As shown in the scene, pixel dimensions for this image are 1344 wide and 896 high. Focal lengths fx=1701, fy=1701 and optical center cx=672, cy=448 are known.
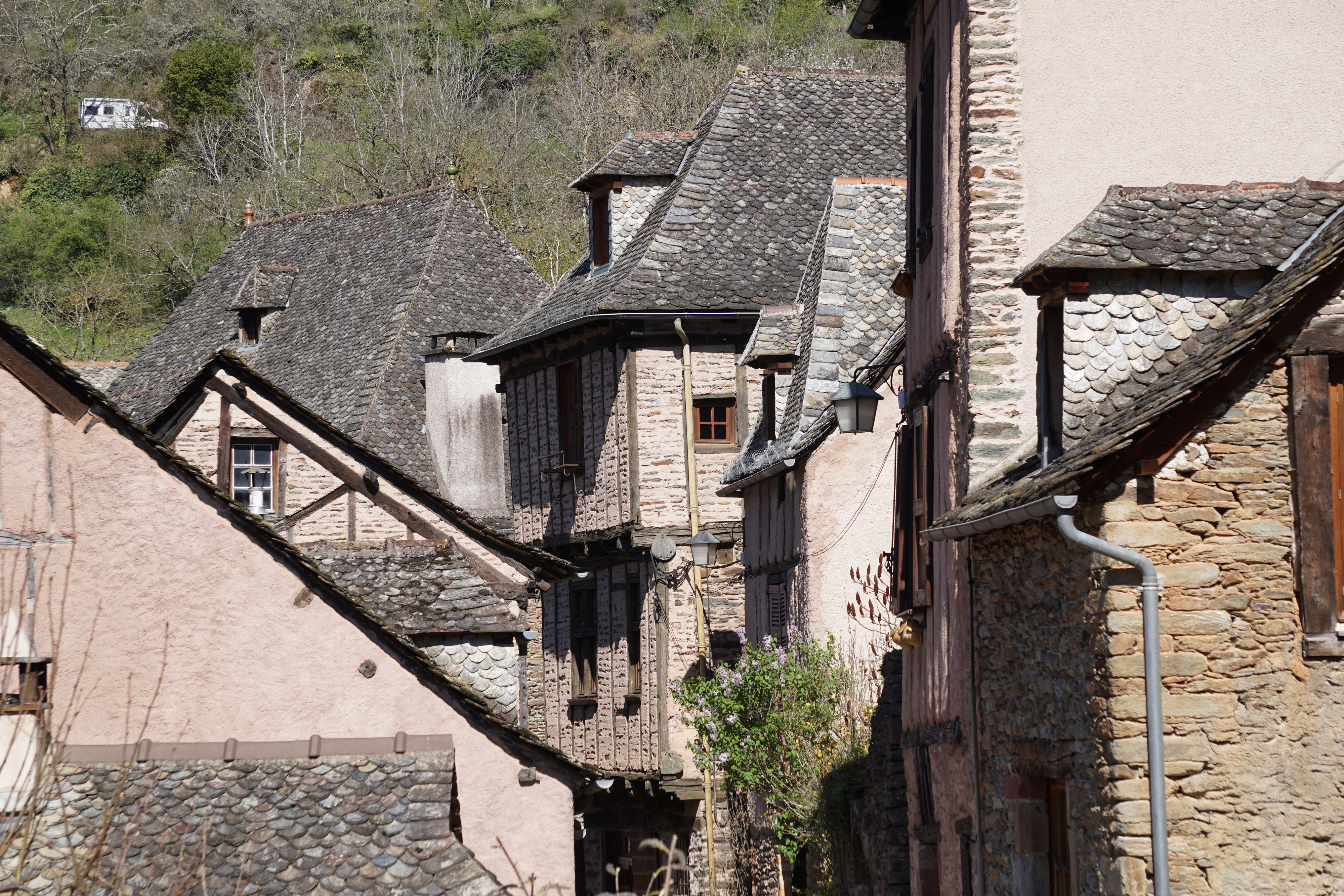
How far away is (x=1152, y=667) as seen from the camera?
6.91 metres

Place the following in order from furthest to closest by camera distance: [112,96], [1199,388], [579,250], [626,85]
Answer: [112,96], [626,85], [579,250], [1199,388]

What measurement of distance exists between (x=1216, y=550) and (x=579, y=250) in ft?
107

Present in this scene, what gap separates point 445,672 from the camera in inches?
419

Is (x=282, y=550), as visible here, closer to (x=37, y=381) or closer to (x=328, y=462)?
(x=37, y=381)

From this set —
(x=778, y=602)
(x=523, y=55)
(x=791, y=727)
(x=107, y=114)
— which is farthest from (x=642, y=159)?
(x=107, y=114)

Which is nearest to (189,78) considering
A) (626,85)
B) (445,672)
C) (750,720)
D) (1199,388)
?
(626,85)

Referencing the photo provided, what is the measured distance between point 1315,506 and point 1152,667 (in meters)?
0.98

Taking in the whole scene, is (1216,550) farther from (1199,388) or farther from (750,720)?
(750,720)

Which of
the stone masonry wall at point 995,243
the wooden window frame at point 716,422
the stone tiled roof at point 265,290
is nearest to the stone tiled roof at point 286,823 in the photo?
the stone masonry wall at point 995,243

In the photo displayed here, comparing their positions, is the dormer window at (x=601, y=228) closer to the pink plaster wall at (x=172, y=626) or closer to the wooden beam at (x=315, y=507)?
the wooden beam at (x=315, y=507)

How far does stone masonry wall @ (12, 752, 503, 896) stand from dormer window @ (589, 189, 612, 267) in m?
12.9

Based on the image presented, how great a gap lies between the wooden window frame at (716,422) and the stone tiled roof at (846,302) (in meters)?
2.67

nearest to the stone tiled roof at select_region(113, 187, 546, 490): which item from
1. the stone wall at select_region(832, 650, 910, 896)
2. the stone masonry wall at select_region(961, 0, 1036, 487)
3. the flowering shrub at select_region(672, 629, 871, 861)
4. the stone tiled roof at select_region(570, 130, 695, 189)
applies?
the stone tiled roof at select_region(570, 130, 695, 189)

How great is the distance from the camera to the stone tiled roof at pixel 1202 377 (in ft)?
22.8
